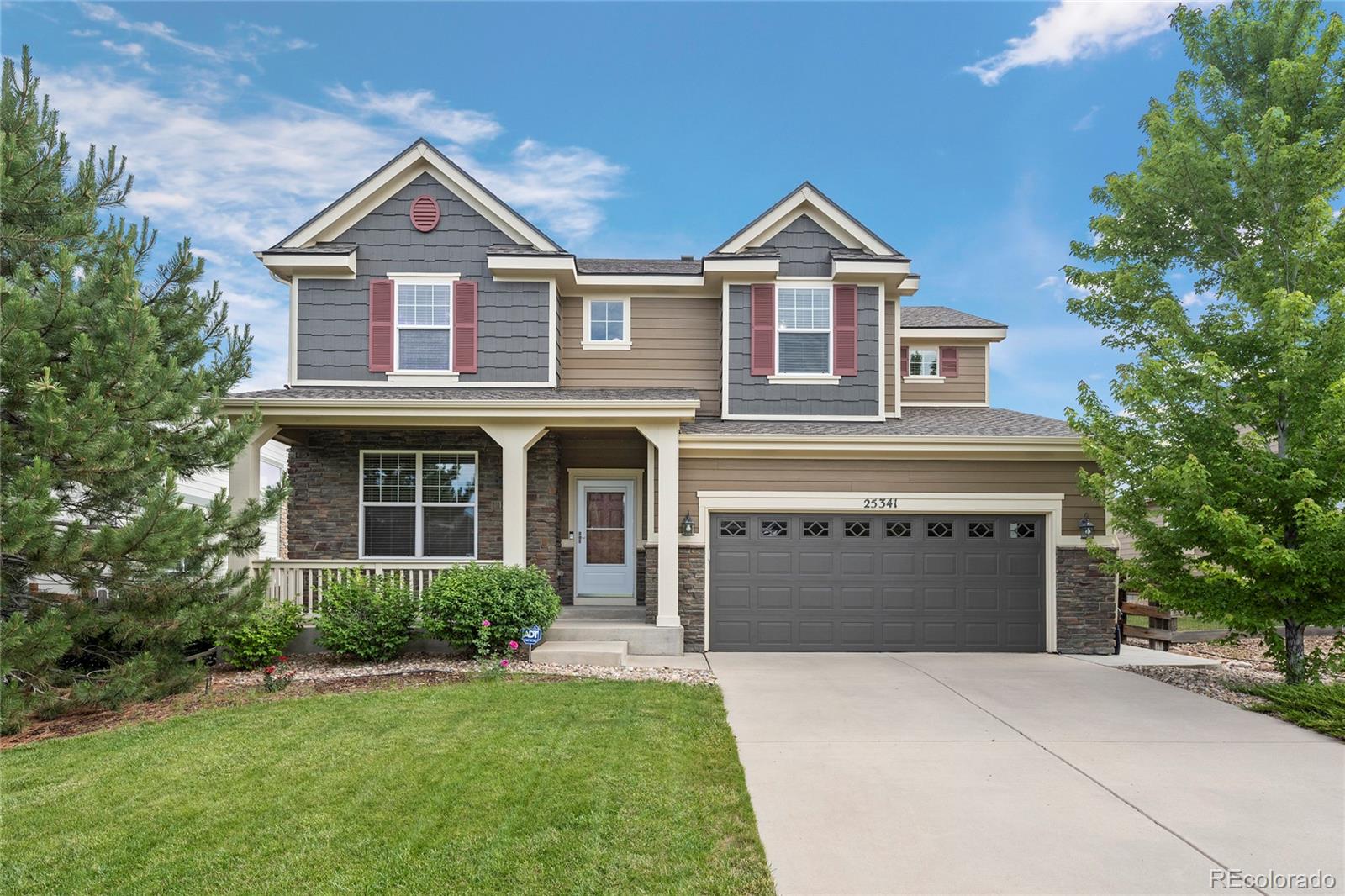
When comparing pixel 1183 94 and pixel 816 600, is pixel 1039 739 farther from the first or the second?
pixel 1183 94

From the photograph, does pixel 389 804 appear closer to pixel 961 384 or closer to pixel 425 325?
pixel 425 325

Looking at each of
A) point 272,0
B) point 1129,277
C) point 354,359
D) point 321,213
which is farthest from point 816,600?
point 272,0

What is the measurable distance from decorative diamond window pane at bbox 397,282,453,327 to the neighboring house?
4 cm

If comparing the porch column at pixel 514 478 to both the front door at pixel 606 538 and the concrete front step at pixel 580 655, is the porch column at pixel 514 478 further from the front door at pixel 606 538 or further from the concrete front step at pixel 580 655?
the front door at pixel 606 538

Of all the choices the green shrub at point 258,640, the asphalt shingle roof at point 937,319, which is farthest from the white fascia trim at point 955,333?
the green shrub at point 258,640

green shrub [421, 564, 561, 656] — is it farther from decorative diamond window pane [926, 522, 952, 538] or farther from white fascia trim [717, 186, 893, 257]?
white fascia trim [717, 186, 893, 257]

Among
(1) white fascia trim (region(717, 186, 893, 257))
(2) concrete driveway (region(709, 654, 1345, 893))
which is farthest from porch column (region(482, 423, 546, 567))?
(1) white fascia trim (region(717, 186, 893, 257))

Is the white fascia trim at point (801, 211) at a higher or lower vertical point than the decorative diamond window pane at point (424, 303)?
higher

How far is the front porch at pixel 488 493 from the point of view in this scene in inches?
416

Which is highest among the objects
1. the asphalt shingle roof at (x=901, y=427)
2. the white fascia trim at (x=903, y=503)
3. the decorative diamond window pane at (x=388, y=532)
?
the asphalt shingle roof at (x=901, y=427)

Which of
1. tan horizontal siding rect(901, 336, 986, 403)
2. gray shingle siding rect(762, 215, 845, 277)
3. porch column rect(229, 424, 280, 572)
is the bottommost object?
porch column rect(229, 424, 280, 572)

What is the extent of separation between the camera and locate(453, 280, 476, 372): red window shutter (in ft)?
39.9

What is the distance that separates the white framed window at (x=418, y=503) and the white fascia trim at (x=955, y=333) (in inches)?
357

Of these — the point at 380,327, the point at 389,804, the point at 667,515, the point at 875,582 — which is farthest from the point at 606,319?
the point at 389,804
